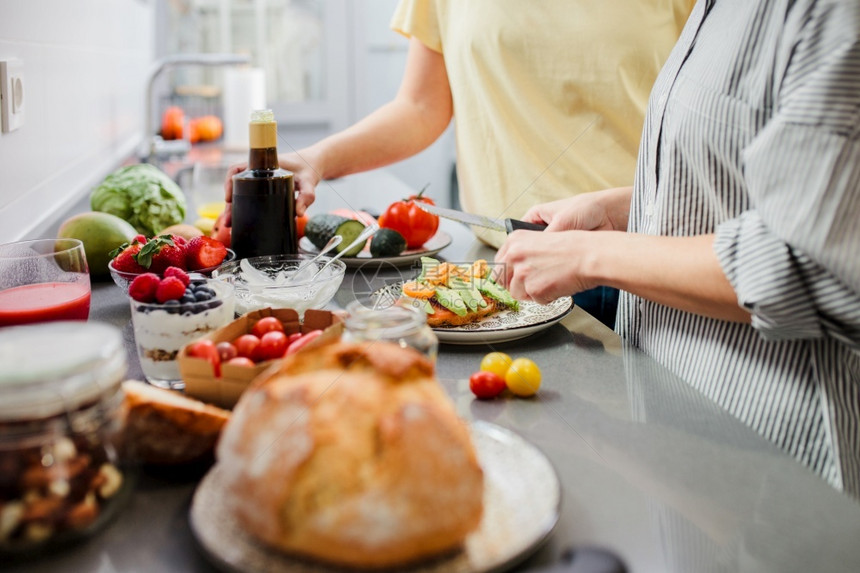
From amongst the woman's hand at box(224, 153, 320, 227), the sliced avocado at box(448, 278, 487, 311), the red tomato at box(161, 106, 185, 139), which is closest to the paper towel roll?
the red tomato at box(161, 106, 185, 139)

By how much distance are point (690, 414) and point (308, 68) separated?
3.95 metres

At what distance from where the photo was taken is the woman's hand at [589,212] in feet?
4.09

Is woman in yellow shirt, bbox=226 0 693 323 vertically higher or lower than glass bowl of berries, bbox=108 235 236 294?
higher

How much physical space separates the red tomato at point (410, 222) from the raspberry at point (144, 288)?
75 cm

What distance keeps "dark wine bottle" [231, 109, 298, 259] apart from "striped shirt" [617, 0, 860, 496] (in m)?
0.59

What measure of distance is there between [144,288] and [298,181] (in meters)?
0.63

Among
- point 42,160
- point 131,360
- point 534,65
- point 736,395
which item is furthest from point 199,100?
point 736,395

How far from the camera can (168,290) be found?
883mm

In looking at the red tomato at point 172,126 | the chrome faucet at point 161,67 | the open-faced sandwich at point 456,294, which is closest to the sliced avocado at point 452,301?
the open-faced sandwich at point 456,294

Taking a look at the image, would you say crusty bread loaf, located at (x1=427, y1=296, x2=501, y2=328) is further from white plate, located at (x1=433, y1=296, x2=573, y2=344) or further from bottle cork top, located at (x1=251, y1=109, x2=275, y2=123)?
bottle cork top, located at (x1=251, y1=109, x2=275, y2=123)

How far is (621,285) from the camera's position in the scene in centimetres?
95

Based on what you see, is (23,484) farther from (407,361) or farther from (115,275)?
(115,275)

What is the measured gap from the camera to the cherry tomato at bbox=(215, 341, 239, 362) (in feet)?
2.62

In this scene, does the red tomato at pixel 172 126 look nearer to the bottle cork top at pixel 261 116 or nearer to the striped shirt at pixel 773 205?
the bottle cork top at pixel 261 116
